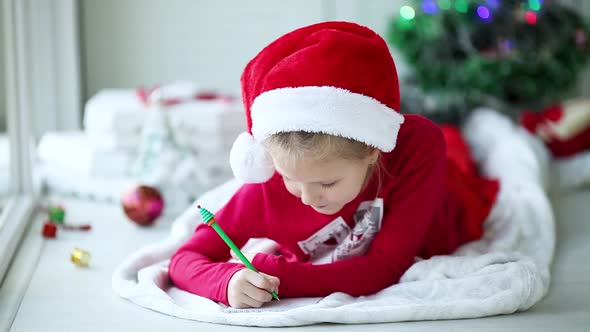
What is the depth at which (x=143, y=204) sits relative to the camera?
72.9 inches

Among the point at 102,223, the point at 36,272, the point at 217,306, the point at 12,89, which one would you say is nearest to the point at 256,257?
the point at 217,306

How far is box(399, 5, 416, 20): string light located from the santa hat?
154cm

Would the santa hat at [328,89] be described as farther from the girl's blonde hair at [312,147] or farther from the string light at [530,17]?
the string light at [530,17]

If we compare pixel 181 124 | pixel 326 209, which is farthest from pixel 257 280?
pixel 181 124

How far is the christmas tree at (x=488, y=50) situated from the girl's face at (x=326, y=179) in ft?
4.76

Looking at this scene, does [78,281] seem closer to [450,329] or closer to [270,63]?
[270,63]

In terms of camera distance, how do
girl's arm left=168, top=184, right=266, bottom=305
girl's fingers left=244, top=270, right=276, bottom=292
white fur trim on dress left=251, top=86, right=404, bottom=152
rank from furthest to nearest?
girl's arm left=168, top=184, right=266, bottom=305, girl's fingers left=244, top=270, right=276, bottom=292, white fur trim on dress left=251, top=86, right=404, bottom=152

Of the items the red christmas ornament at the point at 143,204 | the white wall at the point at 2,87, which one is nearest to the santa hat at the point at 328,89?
the red christmas ornament at the point at 143,204

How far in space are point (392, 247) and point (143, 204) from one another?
0.72 metres

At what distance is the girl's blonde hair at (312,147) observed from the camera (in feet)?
3.92

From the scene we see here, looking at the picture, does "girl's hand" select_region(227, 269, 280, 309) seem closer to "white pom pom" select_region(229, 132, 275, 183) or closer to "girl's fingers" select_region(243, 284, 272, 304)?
"girl's fingers" select_region(243, 284, 272, 304)

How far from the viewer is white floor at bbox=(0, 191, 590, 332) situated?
125cm

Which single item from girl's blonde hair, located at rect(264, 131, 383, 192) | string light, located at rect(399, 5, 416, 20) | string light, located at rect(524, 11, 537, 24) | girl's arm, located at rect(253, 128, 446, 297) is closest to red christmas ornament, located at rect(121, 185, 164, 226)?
girl's arm, located at rect(253, 128, 446, 297)

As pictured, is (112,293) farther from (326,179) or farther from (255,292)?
(326,179)
